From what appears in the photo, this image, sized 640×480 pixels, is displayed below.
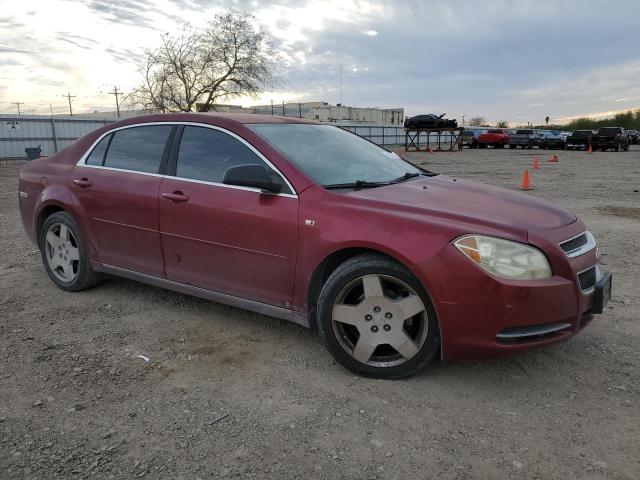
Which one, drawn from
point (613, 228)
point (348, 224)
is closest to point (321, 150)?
point (348, 224)

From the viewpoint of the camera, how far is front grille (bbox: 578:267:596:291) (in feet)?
10.0

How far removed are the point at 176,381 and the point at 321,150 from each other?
1.91 m

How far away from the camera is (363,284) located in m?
3.17

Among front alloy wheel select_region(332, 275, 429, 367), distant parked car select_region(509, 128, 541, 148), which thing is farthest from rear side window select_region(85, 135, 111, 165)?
distant parked car select_region(509, 128, 541, 148)

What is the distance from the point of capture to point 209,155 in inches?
155

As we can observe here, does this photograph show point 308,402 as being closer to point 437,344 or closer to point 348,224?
Answer: point 437,344

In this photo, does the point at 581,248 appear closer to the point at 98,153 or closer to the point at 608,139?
the point at 98,153

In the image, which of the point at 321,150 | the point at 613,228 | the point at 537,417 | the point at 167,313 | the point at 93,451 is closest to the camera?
the point at 93,451

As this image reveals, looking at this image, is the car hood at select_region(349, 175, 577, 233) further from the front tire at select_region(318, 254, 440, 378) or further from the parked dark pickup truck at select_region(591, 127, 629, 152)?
the parked dark pickup truck at select_region(591, 127, 629, 152)

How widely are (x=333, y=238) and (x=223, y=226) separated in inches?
34.3

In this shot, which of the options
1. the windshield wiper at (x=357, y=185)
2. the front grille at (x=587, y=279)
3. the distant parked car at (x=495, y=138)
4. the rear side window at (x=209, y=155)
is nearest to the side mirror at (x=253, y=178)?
the rear side window at (x=209, y=155)

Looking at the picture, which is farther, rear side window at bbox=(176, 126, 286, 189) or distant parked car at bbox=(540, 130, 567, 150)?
distant parked car at bbox=(540, 130, 567, 150)

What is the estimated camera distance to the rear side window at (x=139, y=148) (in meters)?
4.22

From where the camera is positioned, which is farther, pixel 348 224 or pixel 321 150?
pixel 321 150
